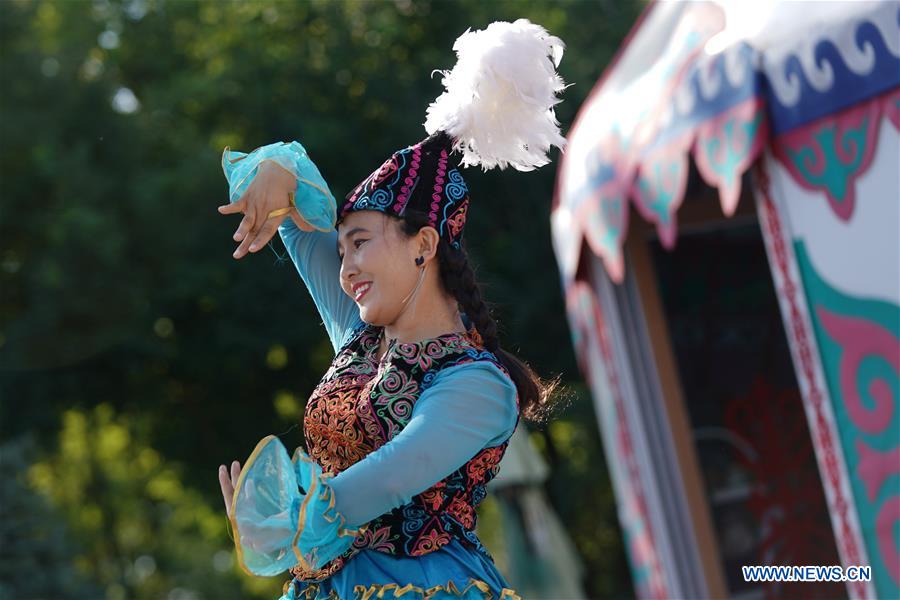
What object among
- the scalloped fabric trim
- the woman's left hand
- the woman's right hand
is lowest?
the scalloped fabric trim

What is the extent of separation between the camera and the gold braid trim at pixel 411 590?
2.21m

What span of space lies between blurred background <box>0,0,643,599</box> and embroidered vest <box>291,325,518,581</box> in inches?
307

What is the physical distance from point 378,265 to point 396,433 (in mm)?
292

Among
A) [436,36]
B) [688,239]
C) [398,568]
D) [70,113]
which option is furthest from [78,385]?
[398,568]

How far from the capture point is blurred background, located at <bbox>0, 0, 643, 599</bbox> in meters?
11.3

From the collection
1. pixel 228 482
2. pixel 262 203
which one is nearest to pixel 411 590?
pixel 228 482

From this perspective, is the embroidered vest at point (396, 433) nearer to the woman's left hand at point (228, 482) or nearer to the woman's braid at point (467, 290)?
the woman's braid at point (467, 290)

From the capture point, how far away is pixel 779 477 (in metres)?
7.38

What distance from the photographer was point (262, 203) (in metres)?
2.43

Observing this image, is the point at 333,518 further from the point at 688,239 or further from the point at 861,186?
the point at 688,239

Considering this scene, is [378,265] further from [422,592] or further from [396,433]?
[422,592]

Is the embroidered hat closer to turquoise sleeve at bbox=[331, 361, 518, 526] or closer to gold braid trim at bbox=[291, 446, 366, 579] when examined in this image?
turquoise sleeve at bbox=[331, 361, 518, 526]

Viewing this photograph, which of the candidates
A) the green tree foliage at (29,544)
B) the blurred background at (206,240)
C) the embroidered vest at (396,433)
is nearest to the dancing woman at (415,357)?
the embroidered vest at (396,433)

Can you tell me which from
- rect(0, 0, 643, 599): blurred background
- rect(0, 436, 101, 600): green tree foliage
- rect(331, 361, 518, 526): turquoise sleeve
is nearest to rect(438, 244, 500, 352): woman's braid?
rect(331, 361, 518, 526): turquoise sleeve
